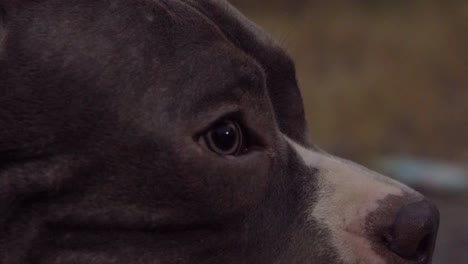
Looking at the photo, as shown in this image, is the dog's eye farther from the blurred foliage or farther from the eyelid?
the blurred foliage

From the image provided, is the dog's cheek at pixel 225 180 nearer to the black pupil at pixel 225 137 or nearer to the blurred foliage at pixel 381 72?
the black pupil at pixel 225 137

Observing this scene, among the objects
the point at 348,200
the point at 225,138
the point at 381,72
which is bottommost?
the point at 381,72

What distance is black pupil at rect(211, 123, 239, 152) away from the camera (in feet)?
9.76

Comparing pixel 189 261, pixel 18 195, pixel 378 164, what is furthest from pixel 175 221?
pixel 378 164

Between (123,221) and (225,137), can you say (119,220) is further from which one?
(225,137)

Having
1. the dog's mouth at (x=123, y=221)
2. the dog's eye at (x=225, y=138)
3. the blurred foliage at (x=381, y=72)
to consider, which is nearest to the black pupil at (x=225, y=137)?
the dog's eye at (x=225, y=138)

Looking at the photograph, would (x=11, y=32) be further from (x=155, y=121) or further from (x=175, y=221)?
(x=175, y=221)

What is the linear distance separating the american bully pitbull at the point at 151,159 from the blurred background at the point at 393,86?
3771 mm

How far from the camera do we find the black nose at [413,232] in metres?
3.03

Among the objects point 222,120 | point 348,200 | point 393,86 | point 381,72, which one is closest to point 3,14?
point 222,120

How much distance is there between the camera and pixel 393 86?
33.2 ft

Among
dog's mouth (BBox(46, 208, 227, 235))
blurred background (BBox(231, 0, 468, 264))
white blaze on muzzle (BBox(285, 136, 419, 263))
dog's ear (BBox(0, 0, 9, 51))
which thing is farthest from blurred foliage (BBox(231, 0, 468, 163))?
dog's ear (BBox(0, 0, 9, 51))

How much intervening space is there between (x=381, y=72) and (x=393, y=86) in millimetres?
347

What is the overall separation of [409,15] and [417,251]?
9051mm
